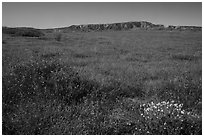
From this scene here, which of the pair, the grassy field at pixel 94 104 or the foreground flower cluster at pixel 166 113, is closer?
the grassy field at pixel 94 104

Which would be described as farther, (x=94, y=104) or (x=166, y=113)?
(x=94, y=104)

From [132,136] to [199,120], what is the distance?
149 centimetres

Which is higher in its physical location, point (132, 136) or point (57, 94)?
point (57, 94)

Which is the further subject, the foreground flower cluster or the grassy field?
the foreground flower cluster

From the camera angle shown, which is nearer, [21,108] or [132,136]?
[132,136]

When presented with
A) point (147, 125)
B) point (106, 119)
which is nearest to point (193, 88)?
point (147, 125)

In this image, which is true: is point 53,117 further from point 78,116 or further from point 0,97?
point 0,97

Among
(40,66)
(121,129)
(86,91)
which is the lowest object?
(121,129)

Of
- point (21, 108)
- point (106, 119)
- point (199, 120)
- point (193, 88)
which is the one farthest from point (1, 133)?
point (193, 88)

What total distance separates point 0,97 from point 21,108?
1.99ft

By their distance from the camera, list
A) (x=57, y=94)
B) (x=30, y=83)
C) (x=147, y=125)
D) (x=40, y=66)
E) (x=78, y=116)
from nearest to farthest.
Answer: (x=147, y=125) < (x=78, y=116) < (x=57, y=94) < (x=30, y=83) < (x=40, y=66)

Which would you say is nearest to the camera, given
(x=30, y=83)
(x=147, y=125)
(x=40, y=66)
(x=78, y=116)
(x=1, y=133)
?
(x=1, y=133)

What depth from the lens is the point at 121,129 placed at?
4.75 m

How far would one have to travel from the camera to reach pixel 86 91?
6.26 metres
